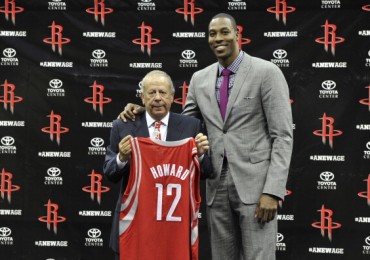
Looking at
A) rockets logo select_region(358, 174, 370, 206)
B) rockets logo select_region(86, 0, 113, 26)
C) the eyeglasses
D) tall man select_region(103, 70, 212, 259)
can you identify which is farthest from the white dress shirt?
rockets logo select_region(358, 174, 370, 206)

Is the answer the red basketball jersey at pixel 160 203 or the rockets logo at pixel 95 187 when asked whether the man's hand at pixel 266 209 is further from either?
the rockets logo at pixel 95 187

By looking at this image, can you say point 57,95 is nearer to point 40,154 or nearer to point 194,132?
point 40,154

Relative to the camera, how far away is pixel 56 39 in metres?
4.10

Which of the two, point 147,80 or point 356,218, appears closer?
point 147,80

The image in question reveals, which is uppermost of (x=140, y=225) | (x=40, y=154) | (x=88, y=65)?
(x=88, y=65)

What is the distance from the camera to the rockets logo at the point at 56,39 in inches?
161

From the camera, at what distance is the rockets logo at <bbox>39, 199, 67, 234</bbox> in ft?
13.4

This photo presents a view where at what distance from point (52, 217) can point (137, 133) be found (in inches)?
81.2

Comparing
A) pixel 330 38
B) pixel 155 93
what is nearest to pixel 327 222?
pixel 330 38

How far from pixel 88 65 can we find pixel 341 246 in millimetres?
2572

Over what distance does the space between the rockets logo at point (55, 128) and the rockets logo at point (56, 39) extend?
1.78 feet

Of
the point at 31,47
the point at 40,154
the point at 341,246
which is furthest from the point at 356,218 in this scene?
the point at 31,47

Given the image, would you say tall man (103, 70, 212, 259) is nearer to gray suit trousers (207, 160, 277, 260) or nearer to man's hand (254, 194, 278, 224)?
gray suit trousers (207, 160, 277, 260)

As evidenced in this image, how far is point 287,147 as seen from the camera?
89.6 inches
